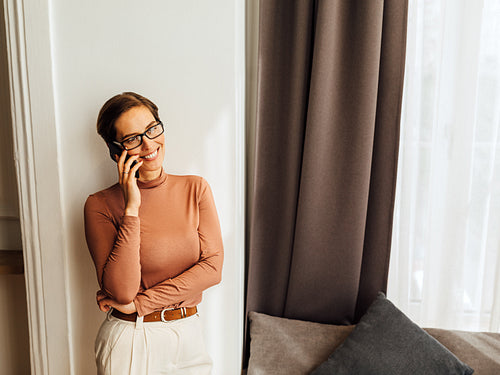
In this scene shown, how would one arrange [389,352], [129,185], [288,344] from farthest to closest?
[288,344]
[389,352]
[129,185]

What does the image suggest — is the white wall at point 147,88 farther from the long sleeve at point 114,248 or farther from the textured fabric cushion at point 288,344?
the textured fabric cushion at point 288,344

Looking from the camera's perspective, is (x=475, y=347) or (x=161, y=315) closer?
(x=161, y=315)

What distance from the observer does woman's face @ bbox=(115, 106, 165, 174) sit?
1.14 metres

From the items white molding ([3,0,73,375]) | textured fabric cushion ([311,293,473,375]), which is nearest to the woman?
white molding ([3,0,73,375])

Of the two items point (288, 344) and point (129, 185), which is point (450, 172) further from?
point (129, 185)

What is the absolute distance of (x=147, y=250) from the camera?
47.9 inches

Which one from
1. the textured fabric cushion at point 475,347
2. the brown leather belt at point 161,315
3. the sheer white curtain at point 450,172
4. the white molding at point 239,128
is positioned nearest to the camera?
the brown leather belt at point 161,315

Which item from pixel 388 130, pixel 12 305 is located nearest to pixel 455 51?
pixel 388 130

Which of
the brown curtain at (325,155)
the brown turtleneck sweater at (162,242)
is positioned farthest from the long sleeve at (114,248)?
the brown curtain at (325,155)

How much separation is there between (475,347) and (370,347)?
0.43 metres

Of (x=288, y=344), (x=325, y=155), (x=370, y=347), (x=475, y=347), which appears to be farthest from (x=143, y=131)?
(x=475, y=347)

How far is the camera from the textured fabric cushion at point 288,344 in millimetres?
1524

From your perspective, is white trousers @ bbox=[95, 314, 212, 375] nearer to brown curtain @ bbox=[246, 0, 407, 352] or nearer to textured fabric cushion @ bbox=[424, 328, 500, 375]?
brown curtain @ bbox=[246, 0, 407, 352]

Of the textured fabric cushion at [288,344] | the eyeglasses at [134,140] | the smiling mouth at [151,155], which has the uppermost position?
the eyeglasses at [134,140]
